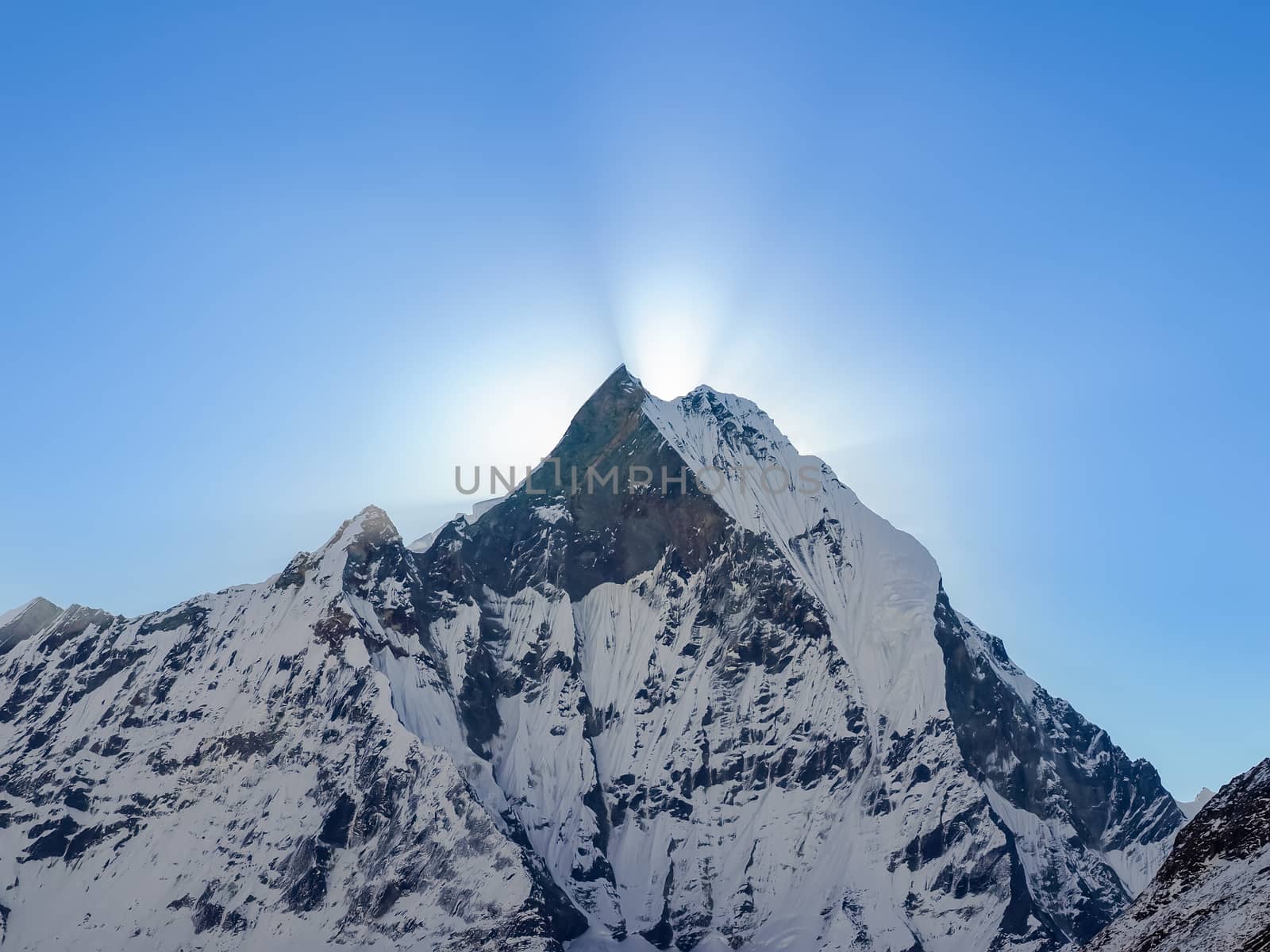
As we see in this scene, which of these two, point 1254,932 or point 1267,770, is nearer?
point 1254,932

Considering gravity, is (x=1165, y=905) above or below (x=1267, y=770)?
below

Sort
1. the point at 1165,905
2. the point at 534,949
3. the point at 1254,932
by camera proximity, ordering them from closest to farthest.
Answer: the point at 1254,932
the point at 1165,905
the point at 534,949

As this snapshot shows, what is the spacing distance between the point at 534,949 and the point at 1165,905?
12506 cm

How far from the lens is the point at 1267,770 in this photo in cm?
8756

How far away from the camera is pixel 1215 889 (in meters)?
82.0

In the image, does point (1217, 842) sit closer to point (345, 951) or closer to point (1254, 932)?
point (1254, 932)

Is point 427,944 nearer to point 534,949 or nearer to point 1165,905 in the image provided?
point 534,949

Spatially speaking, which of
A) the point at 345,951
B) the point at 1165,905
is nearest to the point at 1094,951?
the point at 1165,905

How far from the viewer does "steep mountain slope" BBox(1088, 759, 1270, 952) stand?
76188 millimetres

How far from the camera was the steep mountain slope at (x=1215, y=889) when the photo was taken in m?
76.2

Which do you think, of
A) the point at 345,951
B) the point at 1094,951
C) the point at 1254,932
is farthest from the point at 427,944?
the point at 1254,932

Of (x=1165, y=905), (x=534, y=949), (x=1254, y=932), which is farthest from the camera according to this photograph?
(x=534, y=949)

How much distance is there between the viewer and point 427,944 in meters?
199

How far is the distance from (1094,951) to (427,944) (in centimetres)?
13010
